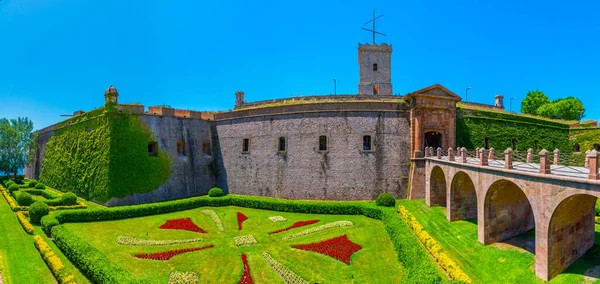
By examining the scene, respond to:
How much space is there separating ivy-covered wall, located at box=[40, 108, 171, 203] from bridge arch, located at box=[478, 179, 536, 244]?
25061 millimetres

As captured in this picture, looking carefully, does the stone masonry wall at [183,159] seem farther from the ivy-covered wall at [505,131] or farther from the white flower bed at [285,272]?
the ivy-covered wall at [505,131]

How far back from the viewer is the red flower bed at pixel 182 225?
21.1m

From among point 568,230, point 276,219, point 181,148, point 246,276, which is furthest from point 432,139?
point 181,148

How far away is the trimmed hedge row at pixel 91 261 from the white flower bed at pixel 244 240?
615cm

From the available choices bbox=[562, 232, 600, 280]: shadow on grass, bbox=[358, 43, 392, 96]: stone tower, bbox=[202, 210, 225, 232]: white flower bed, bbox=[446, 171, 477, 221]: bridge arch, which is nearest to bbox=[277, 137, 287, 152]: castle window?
bbox=[202, 210, 225, 232]: white flower bed

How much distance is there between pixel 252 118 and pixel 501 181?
70.6ft

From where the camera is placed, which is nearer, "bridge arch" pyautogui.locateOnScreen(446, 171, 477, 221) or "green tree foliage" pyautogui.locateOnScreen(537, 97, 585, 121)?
"bridge arch" pyautogui.locateOnScreen(446, 171, 477, 221)

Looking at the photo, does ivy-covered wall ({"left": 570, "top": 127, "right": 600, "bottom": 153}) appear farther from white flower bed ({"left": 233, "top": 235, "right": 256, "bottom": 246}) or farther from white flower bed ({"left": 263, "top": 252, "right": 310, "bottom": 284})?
white flower bed ({"left": 263, "top": 252, "right": 310, "bottom": 284})

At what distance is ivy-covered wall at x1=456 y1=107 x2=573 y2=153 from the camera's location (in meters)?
28.7

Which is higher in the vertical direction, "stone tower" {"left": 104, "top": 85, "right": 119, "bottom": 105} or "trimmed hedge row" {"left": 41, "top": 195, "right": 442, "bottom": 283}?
"stone tower" {"left": 104, "top": 85, "right": 119, "bottom": 105}

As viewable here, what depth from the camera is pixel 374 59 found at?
42.6m

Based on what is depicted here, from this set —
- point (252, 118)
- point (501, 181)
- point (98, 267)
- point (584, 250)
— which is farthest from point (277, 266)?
point (252, 118)

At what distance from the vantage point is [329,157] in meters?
27.7

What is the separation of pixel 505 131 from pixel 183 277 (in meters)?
30.1
